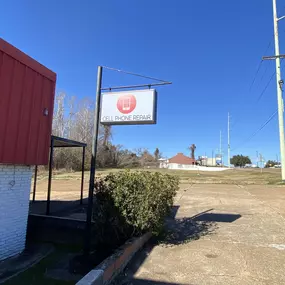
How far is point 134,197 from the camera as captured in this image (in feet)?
17.5

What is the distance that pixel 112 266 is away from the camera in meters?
3.98

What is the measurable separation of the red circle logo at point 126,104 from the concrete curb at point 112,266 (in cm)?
267

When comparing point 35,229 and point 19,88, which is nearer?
point 19,88

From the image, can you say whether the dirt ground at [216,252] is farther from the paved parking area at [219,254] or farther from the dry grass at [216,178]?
the dry grass at [216,178]

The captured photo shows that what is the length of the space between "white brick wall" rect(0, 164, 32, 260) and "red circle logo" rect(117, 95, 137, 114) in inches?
97.1

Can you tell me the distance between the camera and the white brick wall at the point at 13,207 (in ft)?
18.3

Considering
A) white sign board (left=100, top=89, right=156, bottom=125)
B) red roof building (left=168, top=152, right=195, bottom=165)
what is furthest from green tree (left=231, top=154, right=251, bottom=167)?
white sign board (left=100, top=89, right=156, bottom=125)

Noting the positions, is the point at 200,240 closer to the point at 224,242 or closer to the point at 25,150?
the point at 224,242

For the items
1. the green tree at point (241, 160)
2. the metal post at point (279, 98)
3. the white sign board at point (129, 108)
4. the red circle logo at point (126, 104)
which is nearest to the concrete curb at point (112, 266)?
the white sign board at point (129, 108)

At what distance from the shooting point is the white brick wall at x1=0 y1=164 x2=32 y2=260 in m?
5.57

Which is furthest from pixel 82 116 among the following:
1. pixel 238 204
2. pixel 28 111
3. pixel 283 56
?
pixel 28 111

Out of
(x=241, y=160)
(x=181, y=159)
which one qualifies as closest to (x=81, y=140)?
(x=181, y=159)

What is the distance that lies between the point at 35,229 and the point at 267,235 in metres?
5.73

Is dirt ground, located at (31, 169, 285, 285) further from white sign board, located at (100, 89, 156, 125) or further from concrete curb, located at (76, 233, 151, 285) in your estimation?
white sign board, located at (100, 89, 156, 125)
